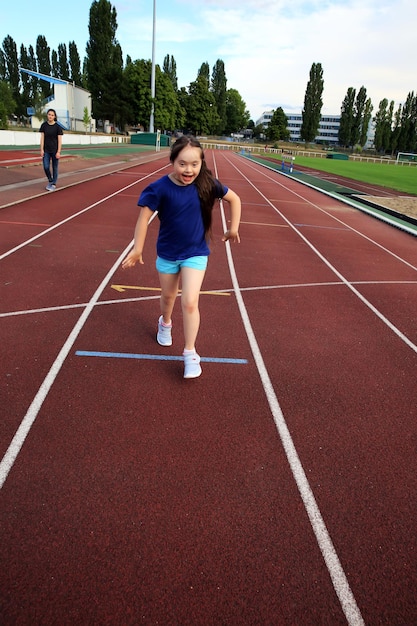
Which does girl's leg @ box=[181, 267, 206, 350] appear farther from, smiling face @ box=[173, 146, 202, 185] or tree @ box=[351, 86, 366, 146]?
tree @ box=[351, 86, 366, 146]

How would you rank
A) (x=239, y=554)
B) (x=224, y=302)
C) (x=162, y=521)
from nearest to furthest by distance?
(x=239, y=554) → (x=162, y=521) → (x=224, y=302)

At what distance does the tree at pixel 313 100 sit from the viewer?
92.2 meters

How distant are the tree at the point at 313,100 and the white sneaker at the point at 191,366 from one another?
101774mm

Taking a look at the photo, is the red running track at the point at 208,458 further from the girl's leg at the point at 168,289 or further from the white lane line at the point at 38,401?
the girl's leg at the point at 168,289

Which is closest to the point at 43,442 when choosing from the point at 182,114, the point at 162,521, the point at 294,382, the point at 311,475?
the point at 162,521

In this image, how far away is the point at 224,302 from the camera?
18.1 ft

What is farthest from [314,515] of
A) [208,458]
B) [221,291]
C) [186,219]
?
[221,291]

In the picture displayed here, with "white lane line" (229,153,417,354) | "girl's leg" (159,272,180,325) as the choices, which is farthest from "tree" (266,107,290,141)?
"girl's leg" (159,272,180,325)

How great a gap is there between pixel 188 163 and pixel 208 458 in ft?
6.87

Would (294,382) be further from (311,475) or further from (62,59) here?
(62,59)

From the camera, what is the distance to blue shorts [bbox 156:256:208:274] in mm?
3428

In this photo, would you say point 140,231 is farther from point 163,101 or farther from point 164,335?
point 163,101

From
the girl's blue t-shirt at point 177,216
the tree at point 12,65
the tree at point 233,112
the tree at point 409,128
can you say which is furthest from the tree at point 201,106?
the girl's blue t-shirt at point 177,216

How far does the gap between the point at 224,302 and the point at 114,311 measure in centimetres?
145
